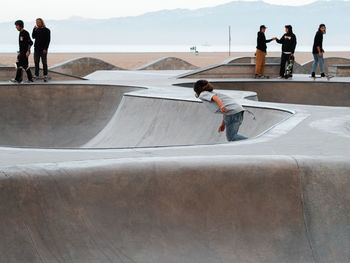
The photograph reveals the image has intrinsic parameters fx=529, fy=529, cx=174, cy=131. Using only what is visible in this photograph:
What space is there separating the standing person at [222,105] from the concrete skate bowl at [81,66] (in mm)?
20066

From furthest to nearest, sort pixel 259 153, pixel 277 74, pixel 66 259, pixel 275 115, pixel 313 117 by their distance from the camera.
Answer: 1. pixel 277 74
2. pixel 275 115
3. pixel 313 117
4. pixel 259 153
5. pixel 66 259

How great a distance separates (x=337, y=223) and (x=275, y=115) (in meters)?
4.22

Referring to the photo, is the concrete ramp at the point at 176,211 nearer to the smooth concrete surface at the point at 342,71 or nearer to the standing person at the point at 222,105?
the standing person at the point at 222,105

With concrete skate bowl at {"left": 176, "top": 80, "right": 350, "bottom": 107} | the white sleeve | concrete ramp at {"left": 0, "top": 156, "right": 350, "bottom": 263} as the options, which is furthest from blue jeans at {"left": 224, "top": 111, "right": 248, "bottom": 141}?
concrete skate bowl at {"left": 176, "top": 80, "right": 350, "bottom": 107}

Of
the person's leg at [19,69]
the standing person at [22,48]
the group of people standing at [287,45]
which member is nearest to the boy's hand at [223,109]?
the standing person at [22,48]

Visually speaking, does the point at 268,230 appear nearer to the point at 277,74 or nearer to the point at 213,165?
the point at 213,165

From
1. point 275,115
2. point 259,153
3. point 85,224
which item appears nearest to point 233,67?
point 275,115

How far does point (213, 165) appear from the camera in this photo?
186 inches

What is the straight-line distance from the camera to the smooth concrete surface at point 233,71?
63.6ft

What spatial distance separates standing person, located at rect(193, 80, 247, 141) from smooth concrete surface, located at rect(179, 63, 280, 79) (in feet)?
39.2

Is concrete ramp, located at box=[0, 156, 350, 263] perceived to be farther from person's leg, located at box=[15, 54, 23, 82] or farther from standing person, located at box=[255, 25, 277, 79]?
standing person, located at box=[255, 25, 277, 79]

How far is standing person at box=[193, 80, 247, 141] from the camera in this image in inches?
280

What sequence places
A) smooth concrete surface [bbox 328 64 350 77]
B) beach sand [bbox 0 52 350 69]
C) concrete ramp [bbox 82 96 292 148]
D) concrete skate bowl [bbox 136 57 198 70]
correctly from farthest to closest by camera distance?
beach sand [bbox 0 52 350 69] → concrete skate bowl [bbox 136 57 198 70] → smooth concrete surface [bbox 328 64 350 77] → concrete ramp [bbox 82 96 292 148]

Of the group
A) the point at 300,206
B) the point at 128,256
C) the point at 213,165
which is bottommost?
the point at 128,256
